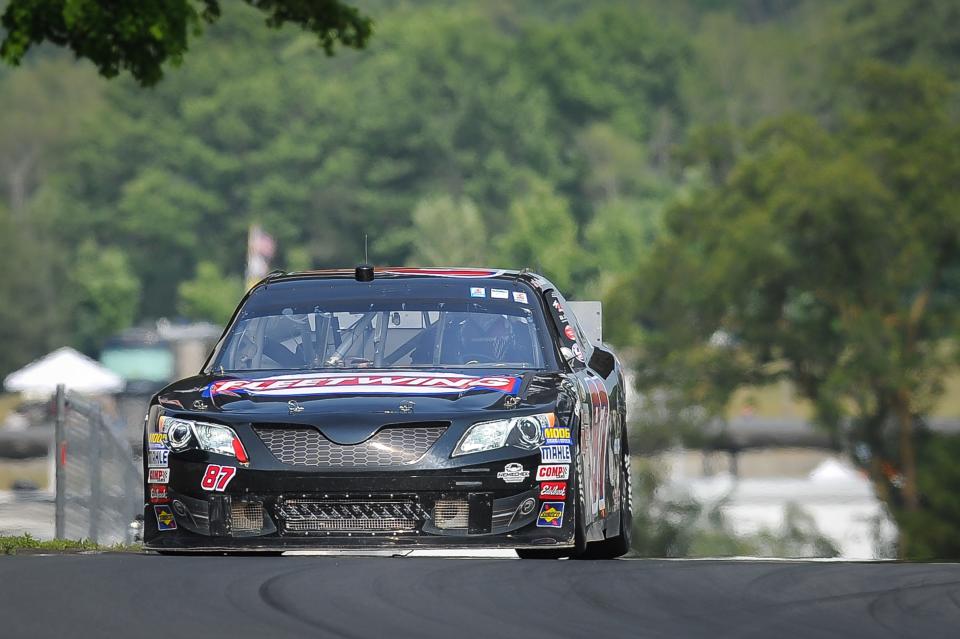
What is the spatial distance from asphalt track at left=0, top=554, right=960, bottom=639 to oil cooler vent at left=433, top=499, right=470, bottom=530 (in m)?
0.18

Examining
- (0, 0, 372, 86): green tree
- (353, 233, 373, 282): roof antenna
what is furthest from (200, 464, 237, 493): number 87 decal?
(0, 0, 372, 86): green tree

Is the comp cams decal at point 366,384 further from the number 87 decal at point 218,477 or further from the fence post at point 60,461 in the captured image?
the fence post at point 60,461

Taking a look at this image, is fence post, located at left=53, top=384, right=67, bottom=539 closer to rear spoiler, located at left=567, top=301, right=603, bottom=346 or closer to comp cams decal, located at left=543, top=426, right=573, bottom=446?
rear spoiler, located at left=567, top=301, right=603, bottom=346

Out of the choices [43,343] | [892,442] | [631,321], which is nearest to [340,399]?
[892,442]

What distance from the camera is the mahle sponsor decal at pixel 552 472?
35.3 ft

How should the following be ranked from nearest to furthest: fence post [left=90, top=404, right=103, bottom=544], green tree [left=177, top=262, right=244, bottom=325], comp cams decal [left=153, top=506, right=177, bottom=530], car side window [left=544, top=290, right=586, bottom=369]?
comp cams decal [left=153, top=506, right=177, bottom=530] < car side window [left=544, top=290, right=586, bottom=369] < fence post [left=90, top=404, right=103, bottom=544] < green tree [left=177, top=262, right=244, bottom=325]

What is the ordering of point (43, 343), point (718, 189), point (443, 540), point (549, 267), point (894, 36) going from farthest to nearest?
point (894, 36)
point (549, 267)
point (43, 343)
point (718, 189)
point (443, 540)

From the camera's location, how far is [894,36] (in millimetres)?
136000

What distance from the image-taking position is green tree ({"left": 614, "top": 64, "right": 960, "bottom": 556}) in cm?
5331

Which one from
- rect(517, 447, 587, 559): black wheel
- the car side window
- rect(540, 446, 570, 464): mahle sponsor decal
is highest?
the car side window

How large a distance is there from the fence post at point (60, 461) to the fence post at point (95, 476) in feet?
3.04

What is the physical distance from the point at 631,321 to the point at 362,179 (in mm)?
81423

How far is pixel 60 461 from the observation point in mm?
16391

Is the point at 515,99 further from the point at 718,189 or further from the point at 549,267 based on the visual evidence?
the point at 718,189
